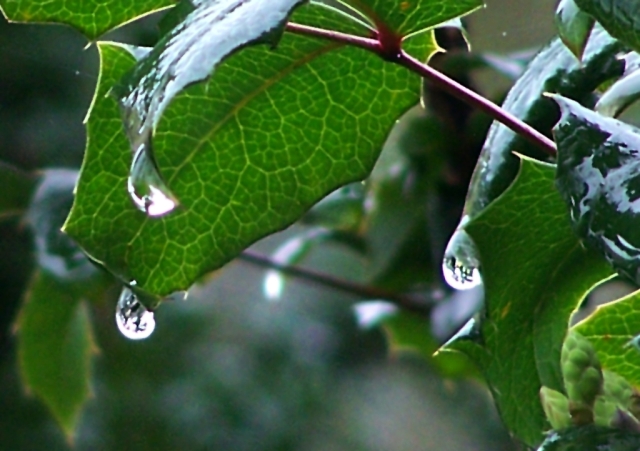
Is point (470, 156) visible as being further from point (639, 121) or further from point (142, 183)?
point (142, 183)

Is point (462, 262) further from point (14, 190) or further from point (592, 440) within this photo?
point (14, 190)

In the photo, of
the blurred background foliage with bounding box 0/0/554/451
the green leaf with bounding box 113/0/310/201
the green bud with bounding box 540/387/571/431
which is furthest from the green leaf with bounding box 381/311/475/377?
the green leaf with bounding box 113/0/310/201

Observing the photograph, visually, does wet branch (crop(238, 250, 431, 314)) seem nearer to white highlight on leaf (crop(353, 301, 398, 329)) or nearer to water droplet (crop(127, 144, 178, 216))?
white highlight on leaf (crop(353, 301, 398, 329))

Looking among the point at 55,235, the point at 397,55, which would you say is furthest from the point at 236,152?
the point at 55,235

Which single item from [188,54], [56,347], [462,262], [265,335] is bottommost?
[265,335]

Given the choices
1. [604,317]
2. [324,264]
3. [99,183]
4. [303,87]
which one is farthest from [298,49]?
[324,264]
